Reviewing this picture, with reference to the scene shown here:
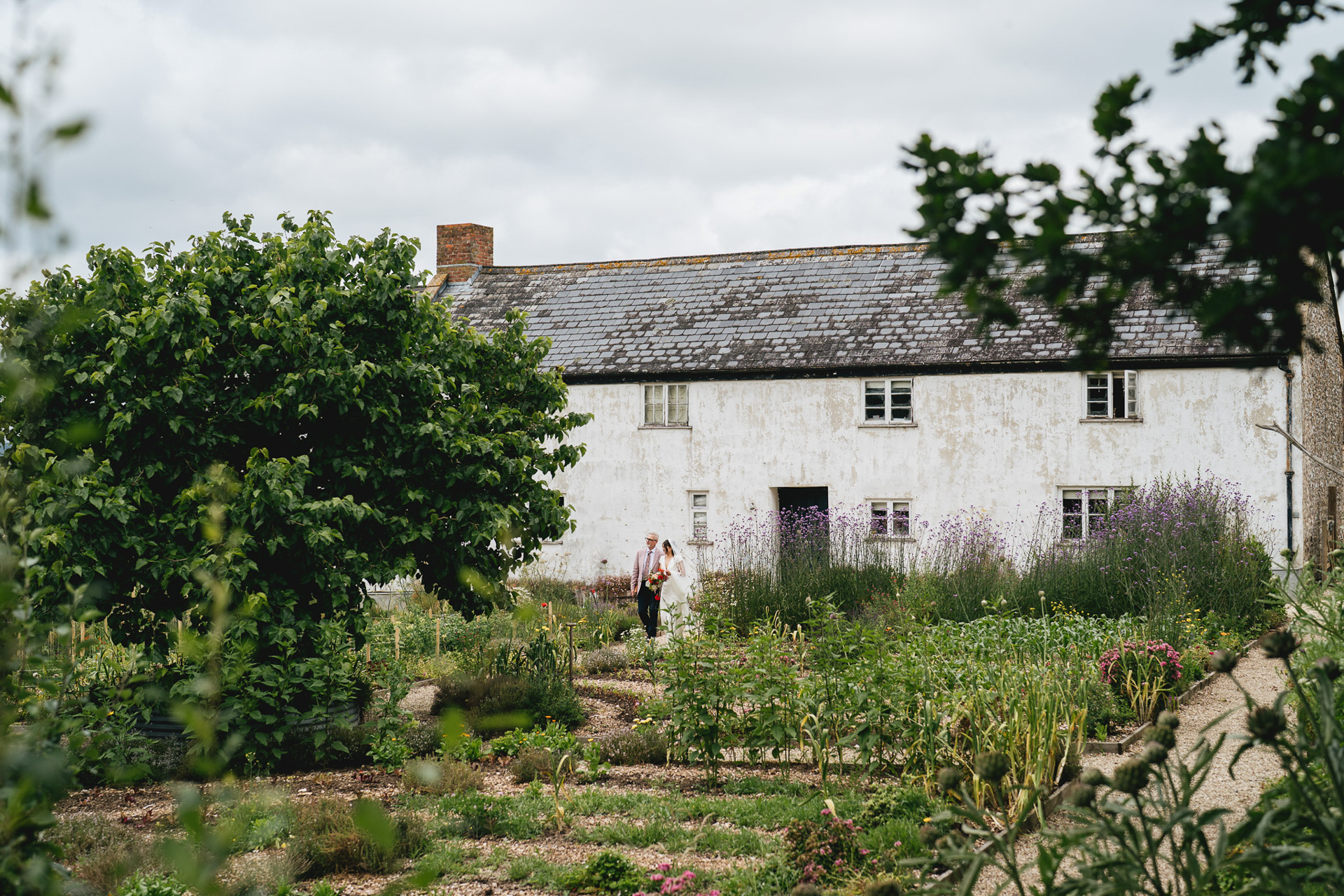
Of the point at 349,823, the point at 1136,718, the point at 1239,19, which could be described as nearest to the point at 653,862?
the point at 349,823

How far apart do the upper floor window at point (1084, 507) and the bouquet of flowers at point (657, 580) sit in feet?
23.8

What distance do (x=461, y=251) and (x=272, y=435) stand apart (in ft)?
56.7

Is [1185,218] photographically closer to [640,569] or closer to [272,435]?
[272,435]

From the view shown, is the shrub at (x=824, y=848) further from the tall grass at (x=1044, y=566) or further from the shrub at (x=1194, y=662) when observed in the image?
the tall grass at (x=1044, y=566)

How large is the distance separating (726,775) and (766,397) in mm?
12517

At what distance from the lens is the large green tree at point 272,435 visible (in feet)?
24.1

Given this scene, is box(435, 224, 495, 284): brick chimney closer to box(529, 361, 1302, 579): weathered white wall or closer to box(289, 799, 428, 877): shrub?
box(529, 361, 1302, 579): weathered white wall

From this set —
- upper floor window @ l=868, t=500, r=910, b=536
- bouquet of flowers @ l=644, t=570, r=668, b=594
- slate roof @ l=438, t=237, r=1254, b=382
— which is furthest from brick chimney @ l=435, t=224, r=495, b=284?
bouquet of flowers @ l=644, t=570, r=668, b=594

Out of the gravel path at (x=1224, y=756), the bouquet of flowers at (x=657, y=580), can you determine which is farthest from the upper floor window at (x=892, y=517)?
the gravel path at (x=1224, y=756)

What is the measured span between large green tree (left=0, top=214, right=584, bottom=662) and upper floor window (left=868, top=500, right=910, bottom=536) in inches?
427

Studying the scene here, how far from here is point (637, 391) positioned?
20406 millimetres

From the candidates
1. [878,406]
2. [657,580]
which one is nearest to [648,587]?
[657,580]

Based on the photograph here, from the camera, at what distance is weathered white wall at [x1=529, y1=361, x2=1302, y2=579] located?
1730cm

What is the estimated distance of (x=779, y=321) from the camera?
20.5 meters
